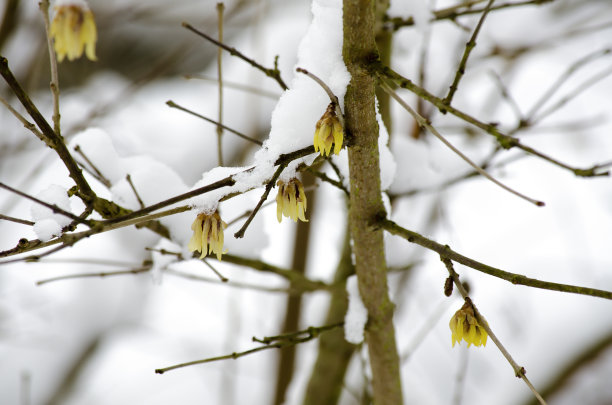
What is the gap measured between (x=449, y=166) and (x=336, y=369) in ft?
1.60

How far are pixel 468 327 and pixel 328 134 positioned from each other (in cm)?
A: 24

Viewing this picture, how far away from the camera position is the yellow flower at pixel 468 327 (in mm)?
459

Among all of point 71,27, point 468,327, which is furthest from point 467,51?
point 71,27

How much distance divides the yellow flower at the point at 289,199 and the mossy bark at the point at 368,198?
73mm

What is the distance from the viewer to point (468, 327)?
0.47 m

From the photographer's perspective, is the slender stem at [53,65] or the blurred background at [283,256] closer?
the slender stem at [53,65]

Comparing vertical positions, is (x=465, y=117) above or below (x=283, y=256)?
below

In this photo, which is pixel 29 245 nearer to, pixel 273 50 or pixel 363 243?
pixel 363 243

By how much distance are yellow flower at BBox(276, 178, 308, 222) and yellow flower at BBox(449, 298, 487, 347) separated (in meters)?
0.19

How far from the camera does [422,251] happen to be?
1.31 m

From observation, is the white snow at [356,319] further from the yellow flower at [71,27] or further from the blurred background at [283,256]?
the blurred background at [283,256]

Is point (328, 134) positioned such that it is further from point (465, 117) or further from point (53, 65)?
point (53, 65)

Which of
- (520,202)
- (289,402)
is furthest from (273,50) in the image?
(289,402)

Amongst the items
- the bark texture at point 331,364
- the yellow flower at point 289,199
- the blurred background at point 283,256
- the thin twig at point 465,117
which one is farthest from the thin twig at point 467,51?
the blurred background at point 283,256
